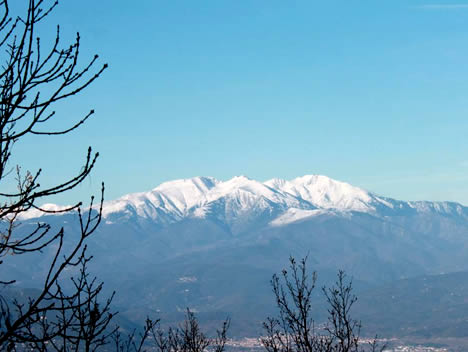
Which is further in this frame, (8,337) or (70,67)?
(70,67)

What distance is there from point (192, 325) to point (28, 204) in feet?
48.6

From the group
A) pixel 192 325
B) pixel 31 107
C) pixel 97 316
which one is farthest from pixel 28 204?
pixel 192 325

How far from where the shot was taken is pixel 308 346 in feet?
46.5

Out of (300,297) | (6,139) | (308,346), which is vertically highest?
(6,139)

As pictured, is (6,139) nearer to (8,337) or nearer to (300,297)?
(8,337)

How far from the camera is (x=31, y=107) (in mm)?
5152

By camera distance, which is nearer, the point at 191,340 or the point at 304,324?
the point at 304,324

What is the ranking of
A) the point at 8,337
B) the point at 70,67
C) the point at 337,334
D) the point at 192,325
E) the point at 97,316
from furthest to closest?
1. the point at 192,325
2. the point at 337,334
3. the point at 97,316
4. the point at 70,67
5. the point at 8,337

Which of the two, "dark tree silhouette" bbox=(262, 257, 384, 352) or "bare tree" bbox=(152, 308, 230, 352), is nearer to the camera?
"dark tree silhouette" bbox=(262, 257, 384, 352)

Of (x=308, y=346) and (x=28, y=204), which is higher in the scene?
(x=28, y=204)

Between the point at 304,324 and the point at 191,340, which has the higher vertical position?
the point at 304,324

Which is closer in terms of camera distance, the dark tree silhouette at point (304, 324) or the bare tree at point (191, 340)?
the dark tree silhouette at point (304, 324)

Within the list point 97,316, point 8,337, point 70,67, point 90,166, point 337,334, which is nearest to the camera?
point 8,337

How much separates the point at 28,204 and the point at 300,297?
10.3m
